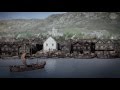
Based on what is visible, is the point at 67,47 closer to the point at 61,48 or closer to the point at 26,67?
the point at 61,48

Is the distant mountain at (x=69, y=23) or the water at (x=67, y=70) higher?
the distant mountain at (x=69, y=23)

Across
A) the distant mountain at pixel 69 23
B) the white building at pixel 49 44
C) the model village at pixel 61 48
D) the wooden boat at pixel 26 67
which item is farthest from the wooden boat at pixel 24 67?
the distant mountain at pixel 69 23

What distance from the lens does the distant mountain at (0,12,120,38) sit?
16.4ft

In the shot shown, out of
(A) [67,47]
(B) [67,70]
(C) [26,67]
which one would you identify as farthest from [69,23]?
(C) [26,67]

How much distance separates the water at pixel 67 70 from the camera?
4.95 meters

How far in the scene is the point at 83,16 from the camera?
501 centimetres

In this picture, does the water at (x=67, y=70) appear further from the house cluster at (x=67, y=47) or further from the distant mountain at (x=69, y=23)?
the distant mountain at (x=69, y=23)

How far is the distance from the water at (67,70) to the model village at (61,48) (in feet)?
0.36

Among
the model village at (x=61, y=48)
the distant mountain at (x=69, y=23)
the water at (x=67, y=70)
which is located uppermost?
the distant mountain at (x=69, y=23)

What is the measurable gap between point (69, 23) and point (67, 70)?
2.74 ft

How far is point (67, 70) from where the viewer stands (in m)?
4.98
